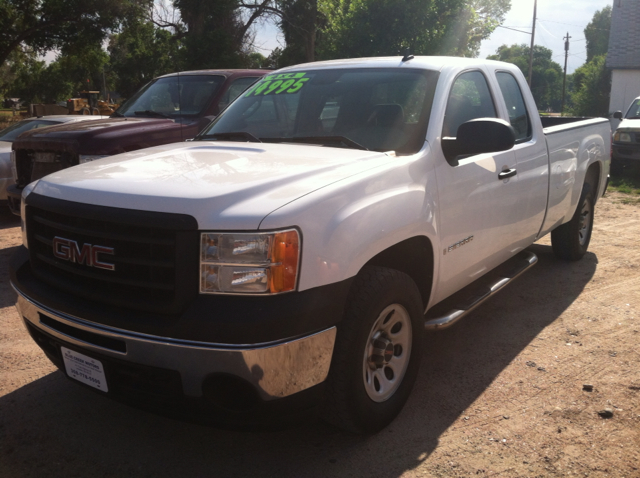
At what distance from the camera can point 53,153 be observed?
6199 mm

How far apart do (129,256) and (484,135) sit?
194 cm

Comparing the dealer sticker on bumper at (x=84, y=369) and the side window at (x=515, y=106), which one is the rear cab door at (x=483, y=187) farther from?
the dealer sticker on bumper at (x=84, y=369)

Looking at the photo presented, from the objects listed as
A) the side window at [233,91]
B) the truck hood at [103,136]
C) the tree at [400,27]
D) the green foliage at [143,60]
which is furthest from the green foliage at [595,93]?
the truck hood at [103,136]

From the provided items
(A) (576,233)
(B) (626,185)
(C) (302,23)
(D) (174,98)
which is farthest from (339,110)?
(C) (302,23)

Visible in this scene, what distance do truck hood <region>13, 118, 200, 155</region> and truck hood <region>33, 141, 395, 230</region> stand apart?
2791mm

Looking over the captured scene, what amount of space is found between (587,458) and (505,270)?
6.91 ft

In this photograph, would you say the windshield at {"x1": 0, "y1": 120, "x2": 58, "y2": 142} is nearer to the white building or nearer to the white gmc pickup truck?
the white gmc pickup truck

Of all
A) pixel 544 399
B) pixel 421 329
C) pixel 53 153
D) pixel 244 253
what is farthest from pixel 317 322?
pixel 53 153

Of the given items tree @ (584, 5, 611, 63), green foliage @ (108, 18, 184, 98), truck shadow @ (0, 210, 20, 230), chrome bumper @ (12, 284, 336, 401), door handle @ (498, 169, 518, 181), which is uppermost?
tree @ (584, 5, 611, 63)

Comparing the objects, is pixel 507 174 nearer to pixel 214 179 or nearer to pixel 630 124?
pixel 214 179

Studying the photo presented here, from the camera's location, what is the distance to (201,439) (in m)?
3.10

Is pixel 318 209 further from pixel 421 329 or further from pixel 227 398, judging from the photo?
pixel 421 329

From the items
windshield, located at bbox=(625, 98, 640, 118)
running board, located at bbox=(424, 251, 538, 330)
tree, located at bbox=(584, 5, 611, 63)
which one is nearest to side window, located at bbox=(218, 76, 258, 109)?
running board, located at bbox=(424, 251, 538, 330)

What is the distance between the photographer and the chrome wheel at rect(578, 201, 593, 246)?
6184 millimetres
